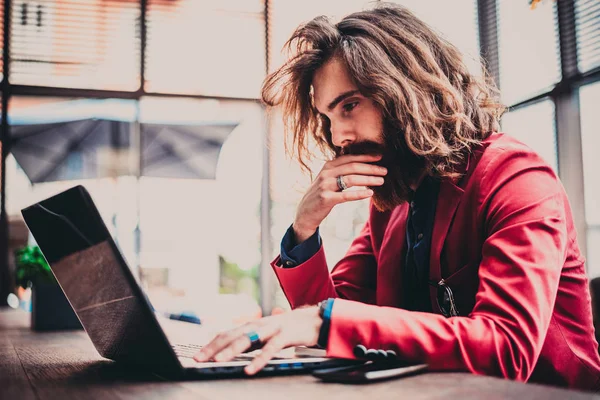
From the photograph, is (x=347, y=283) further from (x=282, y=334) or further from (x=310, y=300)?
(x=282, y=334)

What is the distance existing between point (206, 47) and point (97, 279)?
5.18 meters

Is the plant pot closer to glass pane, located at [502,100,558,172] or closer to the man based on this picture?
the man

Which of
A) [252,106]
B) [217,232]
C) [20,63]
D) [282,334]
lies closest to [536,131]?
[252,106]

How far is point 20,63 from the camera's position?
5.18 metres

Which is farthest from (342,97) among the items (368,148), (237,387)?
(237,387)

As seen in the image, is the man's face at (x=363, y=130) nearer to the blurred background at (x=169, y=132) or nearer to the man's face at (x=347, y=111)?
the man's face at (x=347, y=111)

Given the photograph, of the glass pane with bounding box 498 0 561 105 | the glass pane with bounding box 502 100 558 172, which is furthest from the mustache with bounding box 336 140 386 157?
the glass pane with bounding box 498 0 561 105

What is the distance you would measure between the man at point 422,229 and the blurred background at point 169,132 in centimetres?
343

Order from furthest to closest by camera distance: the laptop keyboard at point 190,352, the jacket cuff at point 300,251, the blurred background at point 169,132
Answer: the blurred background at point 169,132 < the jacket cuff at point 300,251 < the laptop keyboard at point 190,352

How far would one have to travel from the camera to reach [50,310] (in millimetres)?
1898

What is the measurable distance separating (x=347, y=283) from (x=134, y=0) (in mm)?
4797

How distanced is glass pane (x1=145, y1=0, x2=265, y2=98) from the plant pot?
3857 mm

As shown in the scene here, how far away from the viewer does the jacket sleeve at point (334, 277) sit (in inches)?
54.6

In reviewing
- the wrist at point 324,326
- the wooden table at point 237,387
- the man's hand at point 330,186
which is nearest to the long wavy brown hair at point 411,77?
the man's hand at point 330,186
